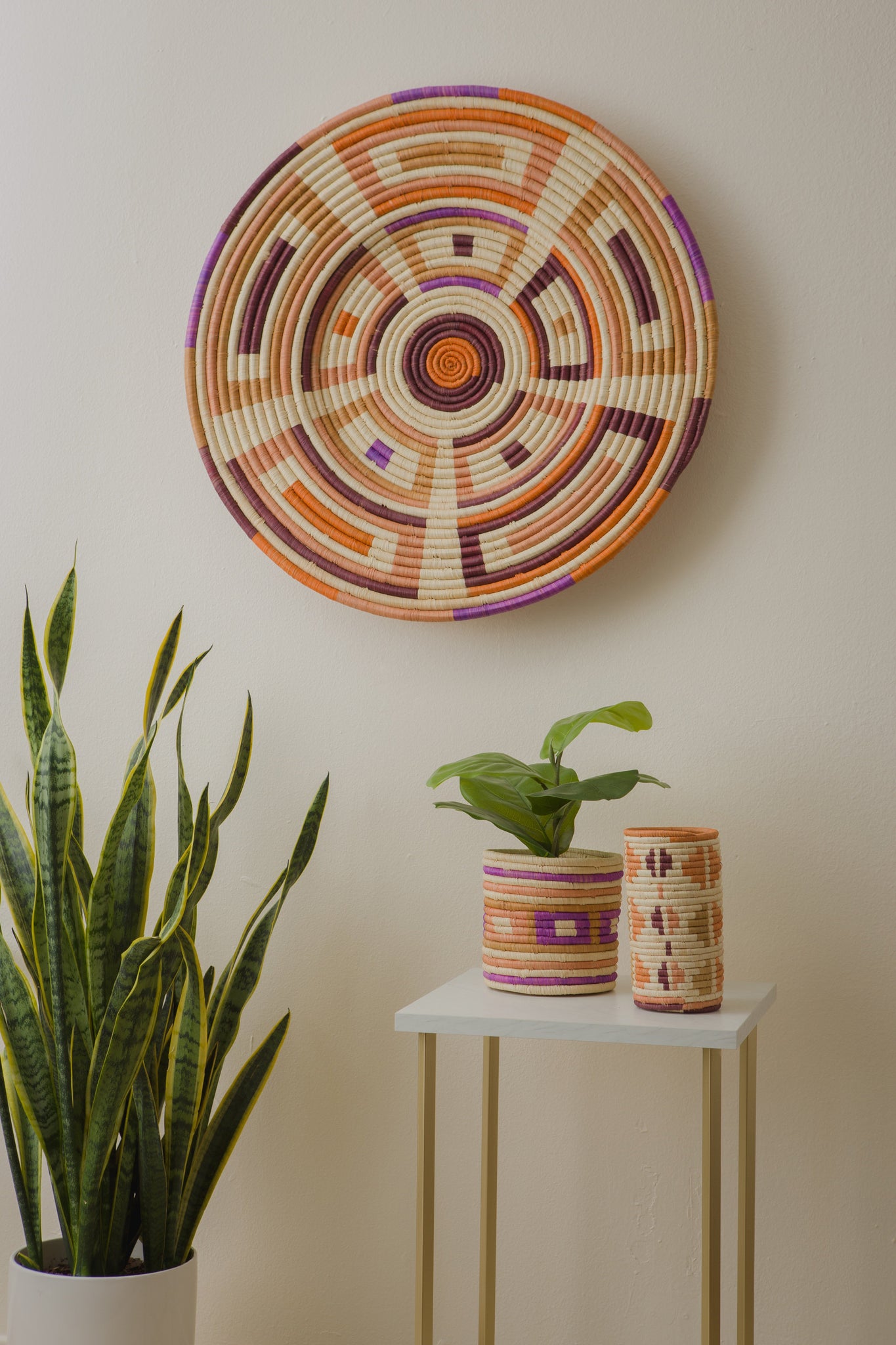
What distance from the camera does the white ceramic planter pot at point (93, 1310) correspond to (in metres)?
1.16

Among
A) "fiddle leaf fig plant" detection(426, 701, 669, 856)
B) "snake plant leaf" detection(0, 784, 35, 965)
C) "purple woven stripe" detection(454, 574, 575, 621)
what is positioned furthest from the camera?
"purple woven stripe" detection(454, 574, 575, 621)

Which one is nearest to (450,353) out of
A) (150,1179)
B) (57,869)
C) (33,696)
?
(33,696)

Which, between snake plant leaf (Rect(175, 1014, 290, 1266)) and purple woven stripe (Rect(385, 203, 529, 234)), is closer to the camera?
snake plant leaf (Rect(175, 1014, 290, 1266))

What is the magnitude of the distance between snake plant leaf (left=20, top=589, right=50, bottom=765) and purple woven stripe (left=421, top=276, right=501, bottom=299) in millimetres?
594

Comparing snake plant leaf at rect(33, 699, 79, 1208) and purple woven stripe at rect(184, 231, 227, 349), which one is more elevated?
purple woven stripe at rect(184, 231, 227, 349)

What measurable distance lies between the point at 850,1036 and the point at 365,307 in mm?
996

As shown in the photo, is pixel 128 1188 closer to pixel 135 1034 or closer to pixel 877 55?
pixel 135 1034

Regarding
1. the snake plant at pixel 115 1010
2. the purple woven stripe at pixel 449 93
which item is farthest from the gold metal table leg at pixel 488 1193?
the purple woven stripe at pixel 449 93

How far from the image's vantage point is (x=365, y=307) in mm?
1417

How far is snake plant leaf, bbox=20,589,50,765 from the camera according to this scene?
1279 millimetres

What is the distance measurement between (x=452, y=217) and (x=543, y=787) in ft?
2.25

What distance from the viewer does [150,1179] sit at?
1.17m

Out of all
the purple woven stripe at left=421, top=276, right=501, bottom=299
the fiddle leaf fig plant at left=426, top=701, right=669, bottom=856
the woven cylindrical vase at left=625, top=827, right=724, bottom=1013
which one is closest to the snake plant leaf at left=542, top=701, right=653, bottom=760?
the fiddle leaf fig plant at left=426, top=701, right=669, bottom=856

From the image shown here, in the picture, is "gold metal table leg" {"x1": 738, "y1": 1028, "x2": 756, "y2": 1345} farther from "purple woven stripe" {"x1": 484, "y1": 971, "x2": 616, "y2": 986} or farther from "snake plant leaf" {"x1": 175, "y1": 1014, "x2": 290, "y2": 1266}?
"snake plant leaf" {"x1": 175, "y1": 1014, "x2": 290, "y2": 1266}
